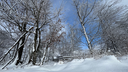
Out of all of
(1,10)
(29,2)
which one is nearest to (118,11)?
(29,2)

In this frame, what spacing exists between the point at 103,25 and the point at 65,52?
15.2 metres

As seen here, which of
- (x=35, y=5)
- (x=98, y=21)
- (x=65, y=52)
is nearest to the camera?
(x=35, y=5)

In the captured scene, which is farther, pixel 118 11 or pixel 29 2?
pixel 118 11

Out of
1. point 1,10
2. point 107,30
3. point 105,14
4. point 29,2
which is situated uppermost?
point 105,14

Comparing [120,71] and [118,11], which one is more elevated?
[118,11]

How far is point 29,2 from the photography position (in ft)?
12.8

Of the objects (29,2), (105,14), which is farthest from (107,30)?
(29,2)

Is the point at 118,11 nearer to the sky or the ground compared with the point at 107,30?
nearer to the sky

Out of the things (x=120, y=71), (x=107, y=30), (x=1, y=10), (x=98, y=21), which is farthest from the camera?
→ (x=98, y=21)

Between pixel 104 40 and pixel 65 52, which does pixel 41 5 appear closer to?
pixel 104 40

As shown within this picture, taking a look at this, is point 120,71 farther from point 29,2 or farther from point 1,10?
point 1,10

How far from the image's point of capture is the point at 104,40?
7.21 meters

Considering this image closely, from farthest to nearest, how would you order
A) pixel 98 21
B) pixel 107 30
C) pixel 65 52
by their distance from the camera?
pixel 65 52 < pixel 98 21 < pixel 107 30

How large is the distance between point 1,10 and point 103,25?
368 inches
